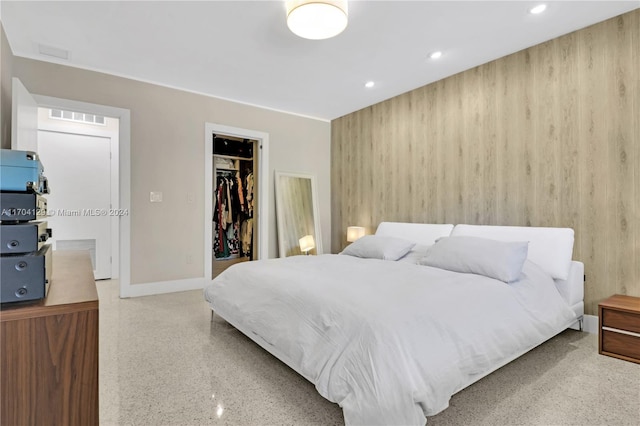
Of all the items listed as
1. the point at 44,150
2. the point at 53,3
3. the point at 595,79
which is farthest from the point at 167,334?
the point at 595,79

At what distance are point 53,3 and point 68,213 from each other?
312 cm

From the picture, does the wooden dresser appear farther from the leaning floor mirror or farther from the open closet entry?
the open closet entry

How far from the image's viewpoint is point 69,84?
344 cm

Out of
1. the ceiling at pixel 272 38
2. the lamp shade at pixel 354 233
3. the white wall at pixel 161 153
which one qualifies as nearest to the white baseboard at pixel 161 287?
the white wall at pixel 161 153

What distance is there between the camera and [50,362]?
88 cm

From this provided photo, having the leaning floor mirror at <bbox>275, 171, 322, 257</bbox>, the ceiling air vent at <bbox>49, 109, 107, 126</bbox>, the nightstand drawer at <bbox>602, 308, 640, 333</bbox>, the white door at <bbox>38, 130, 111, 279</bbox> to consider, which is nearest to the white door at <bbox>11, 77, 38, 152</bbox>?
the ceiling air vent at <bbox>49, 109, 107, 126</bbox>

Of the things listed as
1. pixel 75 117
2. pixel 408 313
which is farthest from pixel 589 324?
pixel 75 117

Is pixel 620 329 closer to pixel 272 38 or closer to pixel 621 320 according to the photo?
pixel 621 320

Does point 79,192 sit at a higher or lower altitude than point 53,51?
lower

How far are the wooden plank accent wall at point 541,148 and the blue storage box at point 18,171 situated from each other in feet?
11.7

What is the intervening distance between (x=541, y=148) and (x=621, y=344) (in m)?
1.71

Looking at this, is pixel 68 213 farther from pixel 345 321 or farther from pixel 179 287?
pixel 345 321

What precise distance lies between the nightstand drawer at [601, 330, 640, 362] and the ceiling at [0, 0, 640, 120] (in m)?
2.46

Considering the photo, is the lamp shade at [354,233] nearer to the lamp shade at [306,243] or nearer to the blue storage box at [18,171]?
the lamp shade at [306,243]
